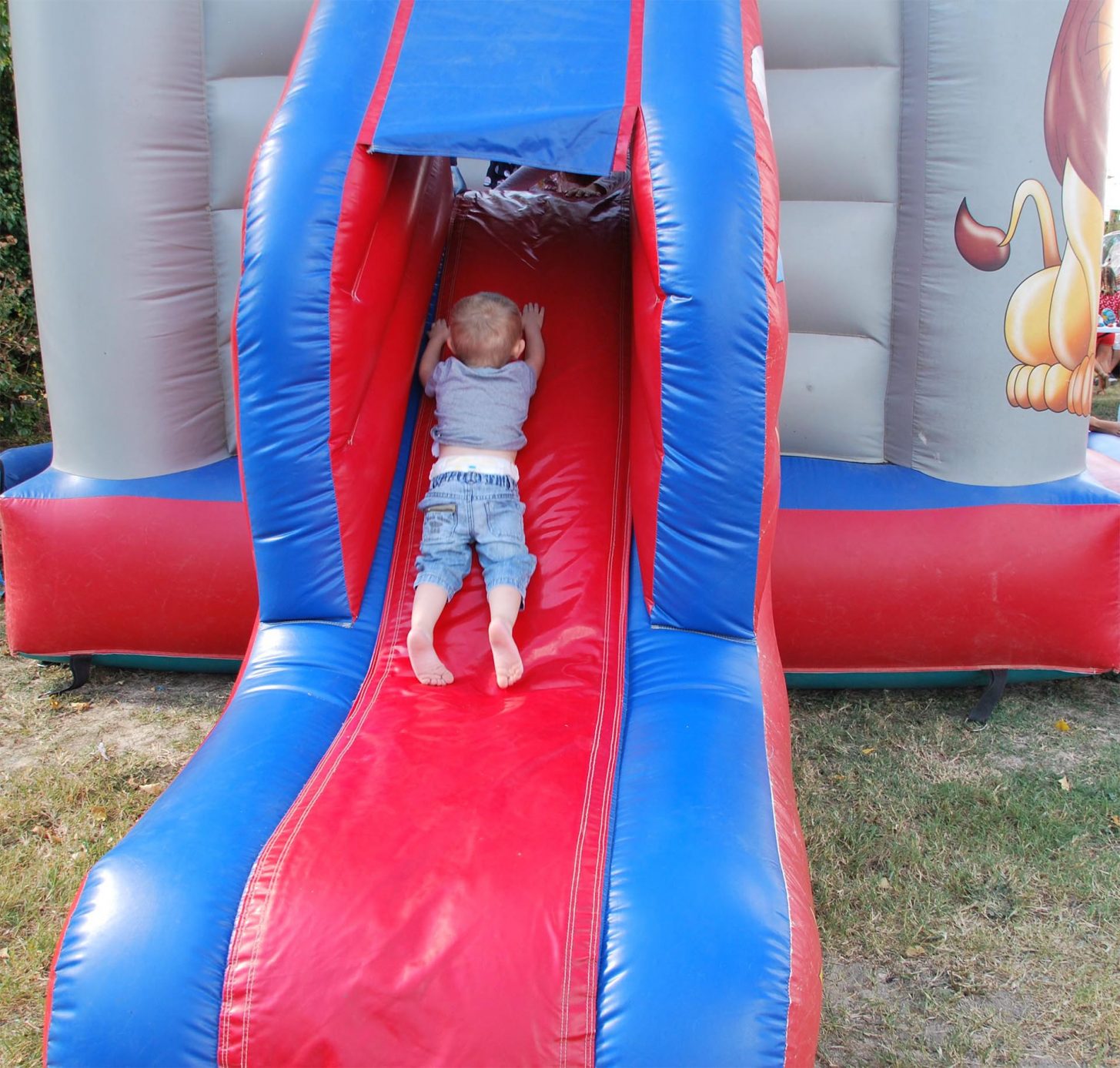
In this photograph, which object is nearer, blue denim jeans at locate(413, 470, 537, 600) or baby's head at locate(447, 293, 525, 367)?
blue denim jeans at locate(413, 470, 537, 600)

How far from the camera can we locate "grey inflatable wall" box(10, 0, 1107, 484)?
3.09 metres

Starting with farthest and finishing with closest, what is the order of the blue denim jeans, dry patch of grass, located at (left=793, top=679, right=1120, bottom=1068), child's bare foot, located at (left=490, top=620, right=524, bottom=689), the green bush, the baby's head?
the green bush, the baby's head, the blue denim jeans, child's bare foot, located at (left=490, top=620, right=524, bottom=689), dry patch of grass, located at (left=793, top=679, right=1120, bottom=1068)

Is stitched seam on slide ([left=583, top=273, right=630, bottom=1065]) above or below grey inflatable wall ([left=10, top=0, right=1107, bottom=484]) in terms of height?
below

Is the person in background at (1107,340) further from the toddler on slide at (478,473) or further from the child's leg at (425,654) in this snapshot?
the child's leg at (425,654)

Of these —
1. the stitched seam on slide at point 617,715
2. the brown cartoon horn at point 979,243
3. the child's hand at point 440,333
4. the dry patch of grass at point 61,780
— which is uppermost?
the brown cartoon horn at point 979,243

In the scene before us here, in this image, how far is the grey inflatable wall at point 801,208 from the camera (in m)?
3.09

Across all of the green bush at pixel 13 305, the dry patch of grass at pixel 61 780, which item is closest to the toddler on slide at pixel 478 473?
the dry patch of grass at pixel 61 780

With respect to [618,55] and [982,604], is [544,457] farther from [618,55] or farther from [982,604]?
[982,604]

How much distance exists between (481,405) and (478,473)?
21cm

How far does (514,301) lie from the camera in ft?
10.3

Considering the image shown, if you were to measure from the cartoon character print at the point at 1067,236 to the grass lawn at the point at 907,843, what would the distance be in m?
1.07

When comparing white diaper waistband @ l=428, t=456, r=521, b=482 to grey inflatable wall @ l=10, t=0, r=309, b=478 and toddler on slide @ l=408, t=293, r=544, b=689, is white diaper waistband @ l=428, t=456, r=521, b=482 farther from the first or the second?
grey inflatable wall @ l=10, t=0, r=309, b=478

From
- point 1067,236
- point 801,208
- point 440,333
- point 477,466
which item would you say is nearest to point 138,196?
point 440,333

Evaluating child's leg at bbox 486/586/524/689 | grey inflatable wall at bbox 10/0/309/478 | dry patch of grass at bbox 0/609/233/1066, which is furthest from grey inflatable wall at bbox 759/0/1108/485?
A: dry patch of grass at bbox 0/609/233/1066
